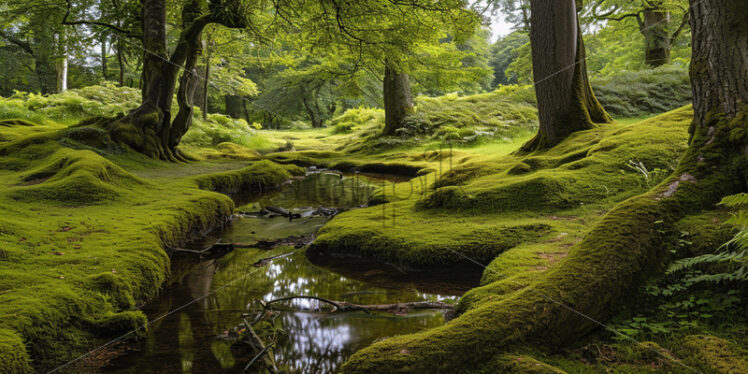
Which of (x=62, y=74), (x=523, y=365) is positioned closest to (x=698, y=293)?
(x=523, y=365)

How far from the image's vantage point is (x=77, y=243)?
12.2 ft

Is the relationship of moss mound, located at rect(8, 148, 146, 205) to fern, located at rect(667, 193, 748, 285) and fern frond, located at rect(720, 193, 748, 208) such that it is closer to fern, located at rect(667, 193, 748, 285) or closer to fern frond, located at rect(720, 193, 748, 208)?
fern, located at rect(667, 193, 748, 285)

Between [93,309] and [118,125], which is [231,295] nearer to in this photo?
[93,309]

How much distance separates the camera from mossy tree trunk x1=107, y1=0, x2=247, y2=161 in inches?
368

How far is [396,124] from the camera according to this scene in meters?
16.0

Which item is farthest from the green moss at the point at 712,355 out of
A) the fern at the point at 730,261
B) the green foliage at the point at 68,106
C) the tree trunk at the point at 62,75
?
the tree trunk at the point at 62,75

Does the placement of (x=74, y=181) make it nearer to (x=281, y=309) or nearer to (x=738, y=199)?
(x=281, y=309)

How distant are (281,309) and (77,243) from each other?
6.59 feet

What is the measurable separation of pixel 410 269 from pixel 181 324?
2.03 metres

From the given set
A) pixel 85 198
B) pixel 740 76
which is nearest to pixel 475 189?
pixel 740 76

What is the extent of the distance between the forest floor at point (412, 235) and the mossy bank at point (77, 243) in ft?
0.04

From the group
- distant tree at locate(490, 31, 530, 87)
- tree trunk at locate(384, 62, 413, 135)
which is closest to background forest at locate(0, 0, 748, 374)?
tree trunk at locate(384, 62, 413, 135)

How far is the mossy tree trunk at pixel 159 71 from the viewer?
30.7 feet

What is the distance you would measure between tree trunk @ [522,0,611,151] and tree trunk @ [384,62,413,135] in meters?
8.58
